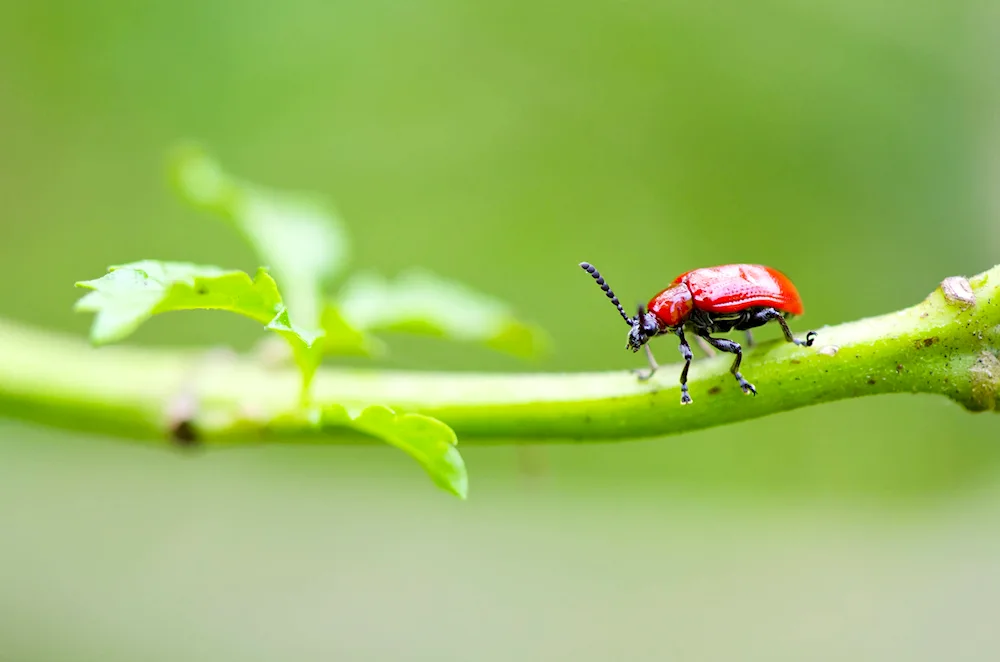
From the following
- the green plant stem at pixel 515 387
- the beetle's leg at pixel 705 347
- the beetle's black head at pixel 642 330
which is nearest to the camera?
the green plant stem at pixel 515 387

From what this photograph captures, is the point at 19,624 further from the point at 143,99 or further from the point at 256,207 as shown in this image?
the point at 143,99

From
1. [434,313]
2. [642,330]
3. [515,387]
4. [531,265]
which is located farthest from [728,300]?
[531,265]

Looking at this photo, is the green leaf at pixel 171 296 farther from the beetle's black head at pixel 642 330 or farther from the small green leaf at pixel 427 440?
the beetle's black head at pixel 642 330

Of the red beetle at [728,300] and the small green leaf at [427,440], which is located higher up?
the red beetle at [728,300]

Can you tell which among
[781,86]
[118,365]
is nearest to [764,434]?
[781,86]

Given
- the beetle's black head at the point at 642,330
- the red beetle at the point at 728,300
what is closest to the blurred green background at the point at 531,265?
the beetle's black head at the point at 642,330

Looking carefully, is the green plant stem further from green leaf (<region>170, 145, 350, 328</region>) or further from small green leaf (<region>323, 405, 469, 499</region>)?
green leaf (<region>170, 145, 350, 328</region>)

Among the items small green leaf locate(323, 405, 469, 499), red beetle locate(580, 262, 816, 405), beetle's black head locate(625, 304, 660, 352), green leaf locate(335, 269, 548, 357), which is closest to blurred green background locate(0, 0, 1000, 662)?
green leaf locate(335, 269, 548, 357)
